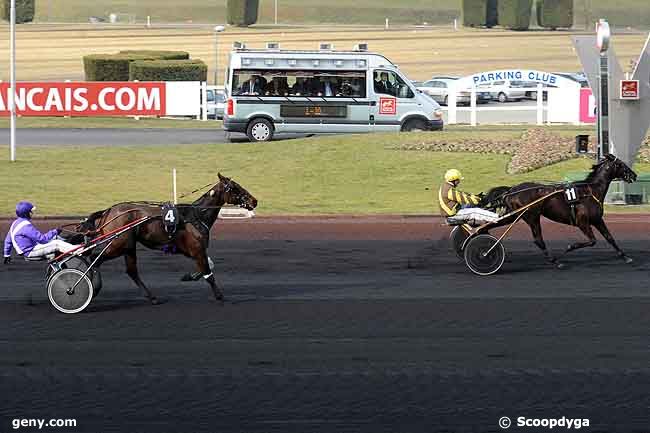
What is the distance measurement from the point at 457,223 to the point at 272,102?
61.4 feet

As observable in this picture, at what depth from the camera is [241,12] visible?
90688 millimetres

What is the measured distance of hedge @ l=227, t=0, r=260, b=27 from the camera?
9038cm

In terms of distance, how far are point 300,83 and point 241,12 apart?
5892 cm

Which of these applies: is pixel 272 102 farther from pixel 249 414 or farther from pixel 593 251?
pixel 249 414

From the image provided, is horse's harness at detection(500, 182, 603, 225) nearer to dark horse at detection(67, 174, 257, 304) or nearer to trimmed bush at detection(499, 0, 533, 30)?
dark horse at detection(67, 174, 257, 304)

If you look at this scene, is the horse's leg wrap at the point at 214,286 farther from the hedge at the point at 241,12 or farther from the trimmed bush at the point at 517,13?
the trimmed bush at the point at 517,13

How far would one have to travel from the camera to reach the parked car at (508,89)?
5231cm

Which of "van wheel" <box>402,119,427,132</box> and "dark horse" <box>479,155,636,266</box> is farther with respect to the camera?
"van wheel" <box>402,119,427,132</box>

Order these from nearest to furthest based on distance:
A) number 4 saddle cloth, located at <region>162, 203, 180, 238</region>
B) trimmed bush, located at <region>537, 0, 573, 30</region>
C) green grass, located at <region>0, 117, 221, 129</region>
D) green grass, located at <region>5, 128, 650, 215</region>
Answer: number 4 saddle cloth, located at <region>162, 203, 180, 238</region>
green grass, located at <region>5, 128, 650, 215</region>
green grass, located at <region>0, 117, 221, 129</region>
trimmed bush, located at <region>537, 0, 573, 30</region>

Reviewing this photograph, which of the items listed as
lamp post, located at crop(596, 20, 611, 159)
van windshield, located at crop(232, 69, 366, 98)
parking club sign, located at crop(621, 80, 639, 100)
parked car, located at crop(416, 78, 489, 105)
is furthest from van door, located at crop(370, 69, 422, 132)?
parked car, located at crop(416, 78, 489, 105)

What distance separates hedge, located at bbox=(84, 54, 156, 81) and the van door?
18425mm

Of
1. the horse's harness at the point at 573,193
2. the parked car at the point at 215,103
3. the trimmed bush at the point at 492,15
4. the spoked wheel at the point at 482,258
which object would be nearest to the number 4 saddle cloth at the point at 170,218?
the spoked wheel at the point at 482,258

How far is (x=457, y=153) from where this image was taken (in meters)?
27.0

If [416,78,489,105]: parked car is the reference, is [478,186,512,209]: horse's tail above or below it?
below
